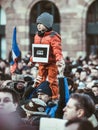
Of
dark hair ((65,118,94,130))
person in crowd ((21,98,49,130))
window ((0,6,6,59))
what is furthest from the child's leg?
window ((0,6,6,59))

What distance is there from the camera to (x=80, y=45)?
27.4 metres

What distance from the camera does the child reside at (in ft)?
30.6

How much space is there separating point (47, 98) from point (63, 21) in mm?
19940

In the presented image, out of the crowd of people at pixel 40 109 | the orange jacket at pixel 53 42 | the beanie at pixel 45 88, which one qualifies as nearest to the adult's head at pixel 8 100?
the crowd of people at pixel 40 109

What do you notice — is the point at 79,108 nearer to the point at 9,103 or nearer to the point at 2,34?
the point at 9,103

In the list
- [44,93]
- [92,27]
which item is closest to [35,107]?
[44,93]

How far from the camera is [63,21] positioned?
90.6 ft

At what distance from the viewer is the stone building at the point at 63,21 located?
2736 centimetres

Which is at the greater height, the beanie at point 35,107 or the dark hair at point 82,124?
the dark hair at point 82,124

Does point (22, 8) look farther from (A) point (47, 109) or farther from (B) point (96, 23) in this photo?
(A) point (47, 109)

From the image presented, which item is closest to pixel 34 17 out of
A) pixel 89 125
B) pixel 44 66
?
pixel 44 66

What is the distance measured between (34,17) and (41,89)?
20.4m

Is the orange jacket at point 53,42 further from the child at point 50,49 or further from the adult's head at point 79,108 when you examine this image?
the adult's head at point 79,108

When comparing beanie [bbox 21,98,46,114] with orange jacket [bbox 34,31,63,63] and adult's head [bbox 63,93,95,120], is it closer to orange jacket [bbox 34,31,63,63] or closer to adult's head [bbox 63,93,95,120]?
adult's head [bbox 63,93,95,120]
